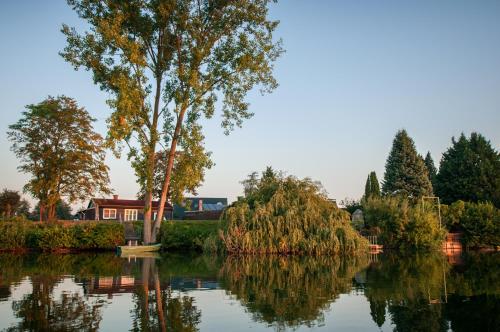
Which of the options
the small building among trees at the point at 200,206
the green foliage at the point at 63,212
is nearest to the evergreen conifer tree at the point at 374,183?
the small building among trees at the point at 200,206

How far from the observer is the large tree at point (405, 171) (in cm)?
5306

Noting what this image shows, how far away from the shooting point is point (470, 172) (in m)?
47.8

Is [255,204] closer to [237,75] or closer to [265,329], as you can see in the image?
[237,75]

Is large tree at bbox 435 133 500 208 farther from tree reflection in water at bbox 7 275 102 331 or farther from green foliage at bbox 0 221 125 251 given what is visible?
tree reflection in water at bbox 7 275 102 331

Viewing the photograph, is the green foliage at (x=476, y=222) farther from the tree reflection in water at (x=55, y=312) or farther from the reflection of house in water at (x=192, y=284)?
the tree reflection in water at (x=55, y=312)

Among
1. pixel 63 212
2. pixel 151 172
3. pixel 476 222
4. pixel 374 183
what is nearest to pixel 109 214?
pixel 151 172

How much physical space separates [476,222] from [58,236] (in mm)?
30179

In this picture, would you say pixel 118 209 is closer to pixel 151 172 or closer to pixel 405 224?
pixel 151 172

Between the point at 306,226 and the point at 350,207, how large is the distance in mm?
17899

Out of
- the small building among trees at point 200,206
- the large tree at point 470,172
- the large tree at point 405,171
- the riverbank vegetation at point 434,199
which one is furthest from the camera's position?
the small building among trees at point 200,206

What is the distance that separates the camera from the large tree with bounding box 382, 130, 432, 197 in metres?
53.1

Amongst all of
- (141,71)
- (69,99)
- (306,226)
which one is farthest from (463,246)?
(69,99)

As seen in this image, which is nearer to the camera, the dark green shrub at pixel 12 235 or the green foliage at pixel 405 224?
the green foliage at pixel 405 224

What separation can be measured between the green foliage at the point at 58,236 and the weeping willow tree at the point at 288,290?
57.4 ft
